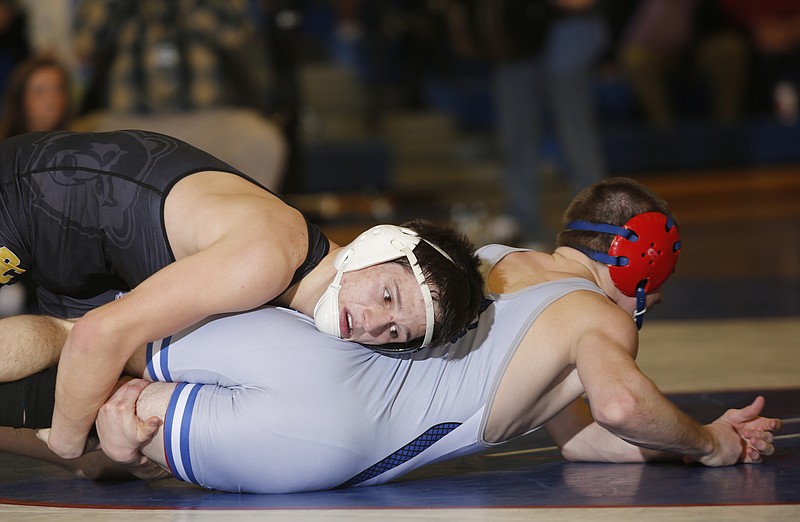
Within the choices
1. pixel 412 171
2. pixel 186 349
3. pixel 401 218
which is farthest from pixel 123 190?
pixel 412 171

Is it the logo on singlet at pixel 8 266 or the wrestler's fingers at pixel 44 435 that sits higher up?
the logo on singlet at pixel 8 266

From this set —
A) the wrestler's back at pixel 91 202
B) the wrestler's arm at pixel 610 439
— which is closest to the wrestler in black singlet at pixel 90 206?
the wrestler's back at pixel 91 202

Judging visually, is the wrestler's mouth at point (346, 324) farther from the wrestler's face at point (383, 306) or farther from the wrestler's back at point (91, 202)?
the wrestler's back at point (91, 202)

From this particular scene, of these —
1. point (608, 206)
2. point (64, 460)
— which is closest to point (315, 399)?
point (64, 460)

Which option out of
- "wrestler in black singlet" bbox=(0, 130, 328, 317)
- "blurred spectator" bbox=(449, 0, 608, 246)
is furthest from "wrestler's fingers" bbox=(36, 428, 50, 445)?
"blurred spectator" bbox=(449, 0, 608, 246)

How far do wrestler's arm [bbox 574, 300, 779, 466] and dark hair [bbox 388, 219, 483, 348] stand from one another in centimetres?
22

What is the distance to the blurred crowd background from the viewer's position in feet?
19.6

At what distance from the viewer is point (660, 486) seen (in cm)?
232

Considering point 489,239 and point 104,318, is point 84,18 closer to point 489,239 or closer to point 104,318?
point 489,239

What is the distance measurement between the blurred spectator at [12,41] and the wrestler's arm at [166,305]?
5467 mm

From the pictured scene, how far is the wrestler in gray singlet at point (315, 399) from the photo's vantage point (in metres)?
2.25

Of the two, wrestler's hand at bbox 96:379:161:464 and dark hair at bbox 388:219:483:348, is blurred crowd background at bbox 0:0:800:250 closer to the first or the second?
wrestler's hand at bbox 96:379:161:464

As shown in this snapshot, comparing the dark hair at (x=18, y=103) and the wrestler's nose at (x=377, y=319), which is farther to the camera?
the dark hair at (x=18, y=103)

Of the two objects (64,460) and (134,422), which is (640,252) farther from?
(64,460)
